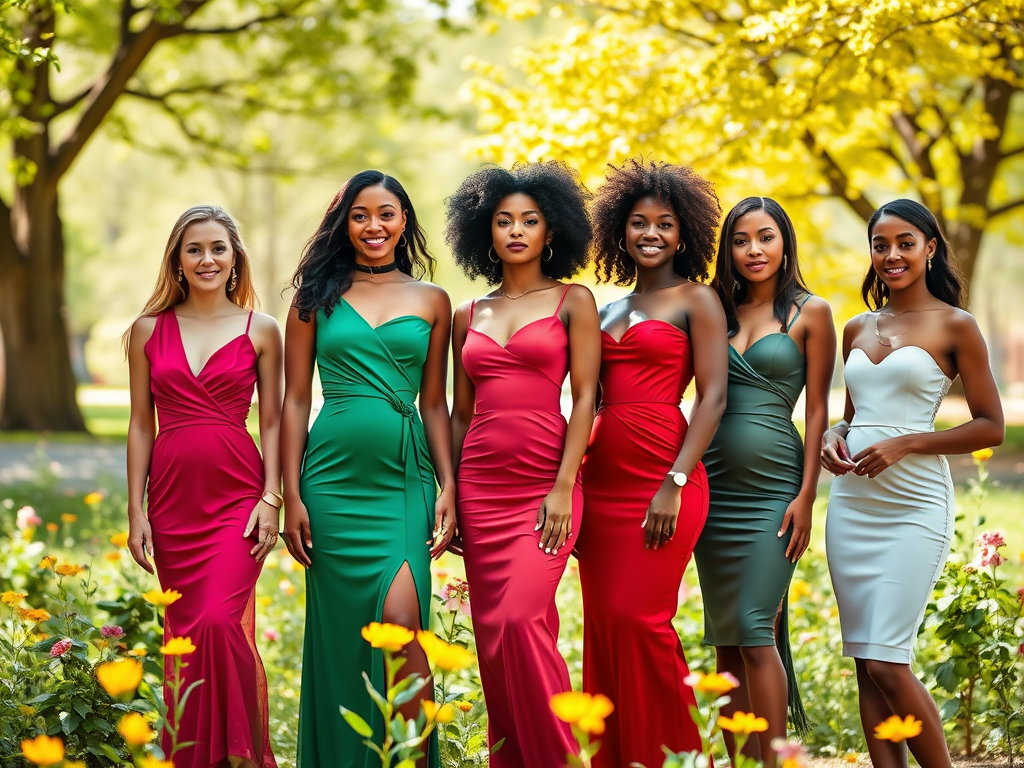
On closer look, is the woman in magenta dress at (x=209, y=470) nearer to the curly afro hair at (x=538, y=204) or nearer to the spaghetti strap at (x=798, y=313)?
the curly afro hair at (x=538, y=204)

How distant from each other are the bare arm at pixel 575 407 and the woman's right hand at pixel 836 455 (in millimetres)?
868

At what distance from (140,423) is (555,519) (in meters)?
1.65

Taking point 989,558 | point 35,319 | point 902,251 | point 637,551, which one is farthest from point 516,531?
point 35,319

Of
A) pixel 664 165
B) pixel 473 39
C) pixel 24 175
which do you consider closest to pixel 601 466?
pixel 664 165

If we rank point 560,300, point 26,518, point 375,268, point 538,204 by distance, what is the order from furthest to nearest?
point 26,518 < point 375,268 < point 538,204 < point 560,300

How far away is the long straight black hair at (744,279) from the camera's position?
14.4 ft

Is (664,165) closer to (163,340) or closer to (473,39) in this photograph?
(163,340)

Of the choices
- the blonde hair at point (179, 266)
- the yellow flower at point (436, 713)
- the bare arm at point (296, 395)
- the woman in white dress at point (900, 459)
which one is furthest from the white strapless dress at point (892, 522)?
the blonde hair at point (179, 266)

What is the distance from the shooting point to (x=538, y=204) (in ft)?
13.8

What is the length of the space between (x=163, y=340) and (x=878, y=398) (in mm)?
2709

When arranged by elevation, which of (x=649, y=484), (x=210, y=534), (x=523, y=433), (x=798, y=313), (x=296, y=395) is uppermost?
(x=798, y=313)

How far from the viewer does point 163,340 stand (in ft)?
14.0

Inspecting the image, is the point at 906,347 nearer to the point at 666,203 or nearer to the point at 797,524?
the point at 797,524

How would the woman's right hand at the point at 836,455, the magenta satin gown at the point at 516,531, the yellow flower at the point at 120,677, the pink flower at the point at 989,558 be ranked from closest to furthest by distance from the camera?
the yellow flower at the point at 120,677, the magenta satin gown at the point at 516,531, the woman's right hand at the point at 836,455, the pink flower at the point at 989,558
